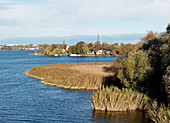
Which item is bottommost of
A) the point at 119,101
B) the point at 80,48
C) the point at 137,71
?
the point at 119,101

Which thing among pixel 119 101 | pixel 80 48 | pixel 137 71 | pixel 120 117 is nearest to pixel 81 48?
pixel 80 48

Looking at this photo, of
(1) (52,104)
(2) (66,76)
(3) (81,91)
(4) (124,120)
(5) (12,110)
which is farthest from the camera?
(2) (66,76)

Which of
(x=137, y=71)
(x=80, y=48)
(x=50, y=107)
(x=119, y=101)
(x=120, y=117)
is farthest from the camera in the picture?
(x=80, y=48)

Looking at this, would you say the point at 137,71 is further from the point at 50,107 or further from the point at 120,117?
the point at 50,107

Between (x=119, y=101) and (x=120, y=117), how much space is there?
1950 millimetres

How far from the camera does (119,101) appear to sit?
27469 mm

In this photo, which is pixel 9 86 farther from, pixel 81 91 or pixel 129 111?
pixel 129 111

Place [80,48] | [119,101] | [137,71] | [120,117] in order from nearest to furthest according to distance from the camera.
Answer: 1. [120,117]
2. [119,101]
3. [137,71]
4. [80,48]

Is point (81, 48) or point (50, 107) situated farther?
point (81, 48)

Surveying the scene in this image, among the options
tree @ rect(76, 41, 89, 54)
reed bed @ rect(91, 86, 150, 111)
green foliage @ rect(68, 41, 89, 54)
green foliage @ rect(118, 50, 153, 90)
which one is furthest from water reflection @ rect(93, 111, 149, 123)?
tree @ rect(76, 41, 89, 54)

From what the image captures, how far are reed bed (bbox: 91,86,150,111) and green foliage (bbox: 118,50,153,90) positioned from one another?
2698 mm

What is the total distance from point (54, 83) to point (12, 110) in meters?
18.9

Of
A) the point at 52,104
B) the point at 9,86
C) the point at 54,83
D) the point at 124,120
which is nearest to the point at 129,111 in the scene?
the point at 124,120

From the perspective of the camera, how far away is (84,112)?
1123 inches
